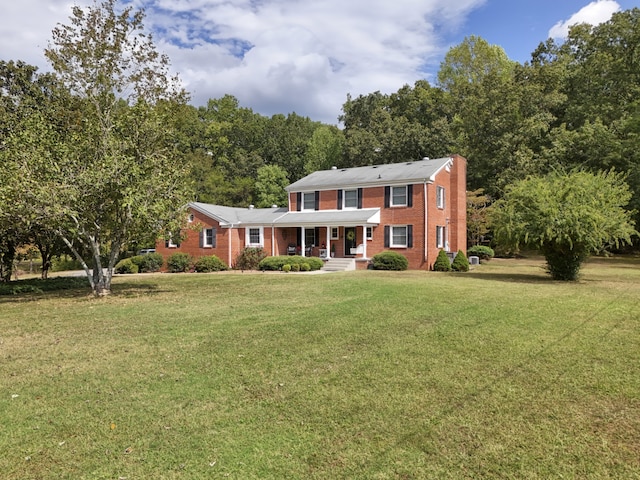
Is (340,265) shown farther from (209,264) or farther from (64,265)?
(64,265)

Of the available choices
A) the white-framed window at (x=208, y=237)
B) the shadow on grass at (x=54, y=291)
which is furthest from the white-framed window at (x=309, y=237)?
the shadow on grass at (x=54, y=291)

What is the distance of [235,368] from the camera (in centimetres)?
581

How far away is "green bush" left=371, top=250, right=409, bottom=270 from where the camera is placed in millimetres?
22591

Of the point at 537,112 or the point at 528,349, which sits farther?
the point at 537,112

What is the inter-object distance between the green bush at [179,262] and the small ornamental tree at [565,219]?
17.3 metres

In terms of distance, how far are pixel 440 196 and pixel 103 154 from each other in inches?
723

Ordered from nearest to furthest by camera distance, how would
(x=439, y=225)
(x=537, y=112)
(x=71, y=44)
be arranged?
1. (x=71, y=44)
2. (x=439, y=225)
3. (x=537, y=112)

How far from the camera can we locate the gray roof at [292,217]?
80.4ft

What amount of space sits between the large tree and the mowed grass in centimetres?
381

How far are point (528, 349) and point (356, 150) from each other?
37.0m

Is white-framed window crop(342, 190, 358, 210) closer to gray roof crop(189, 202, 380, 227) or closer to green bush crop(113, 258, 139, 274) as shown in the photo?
gray roof crop(189, 202, 380, 227)

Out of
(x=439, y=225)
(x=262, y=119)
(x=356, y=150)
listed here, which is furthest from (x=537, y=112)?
(x=262, y=119)

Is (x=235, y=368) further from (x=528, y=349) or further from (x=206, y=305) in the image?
(x=206, y=305)

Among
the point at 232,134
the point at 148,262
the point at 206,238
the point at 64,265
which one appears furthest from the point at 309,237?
the point at 232,134
